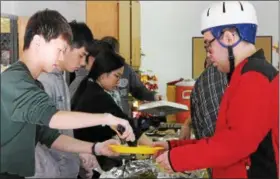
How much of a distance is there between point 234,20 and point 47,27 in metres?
0.46

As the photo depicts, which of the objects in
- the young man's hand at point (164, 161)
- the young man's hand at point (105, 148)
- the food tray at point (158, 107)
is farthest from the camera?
the food tray at point (158, 107)

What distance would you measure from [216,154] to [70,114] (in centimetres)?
34

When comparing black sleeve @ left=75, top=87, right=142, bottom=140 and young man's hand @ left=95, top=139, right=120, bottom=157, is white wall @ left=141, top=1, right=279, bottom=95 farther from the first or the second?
young man's hand @ left=95, top=139, right=120, bottom=157

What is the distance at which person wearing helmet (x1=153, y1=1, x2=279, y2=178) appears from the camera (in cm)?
92

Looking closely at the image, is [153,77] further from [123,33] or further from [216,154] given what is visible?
[216,154]

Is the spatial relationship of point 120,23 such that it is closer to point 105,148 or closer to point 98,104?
point 98,104

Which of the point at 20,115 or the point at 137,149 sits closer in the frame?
the point at 20,115

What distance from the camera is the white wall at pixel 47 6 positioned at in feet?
4.81

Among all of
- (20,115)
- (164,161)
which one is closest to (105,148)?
(164,161)

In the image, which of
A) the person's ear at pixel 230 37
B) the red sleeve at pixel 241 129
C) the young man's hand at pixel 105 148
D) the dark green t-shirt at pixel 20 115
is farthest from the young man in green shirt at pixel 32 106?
the person's ear at pixel 230 37

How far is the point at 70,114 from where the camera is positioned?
940mm

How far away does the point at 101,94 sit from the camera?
1.47 m

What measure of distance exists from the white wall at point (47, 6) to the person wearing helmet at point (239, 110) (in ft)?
1.87

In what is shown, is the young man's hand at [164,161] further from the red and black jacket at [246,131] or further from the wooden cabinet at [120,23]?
the wooden cabinet at [120,23]
